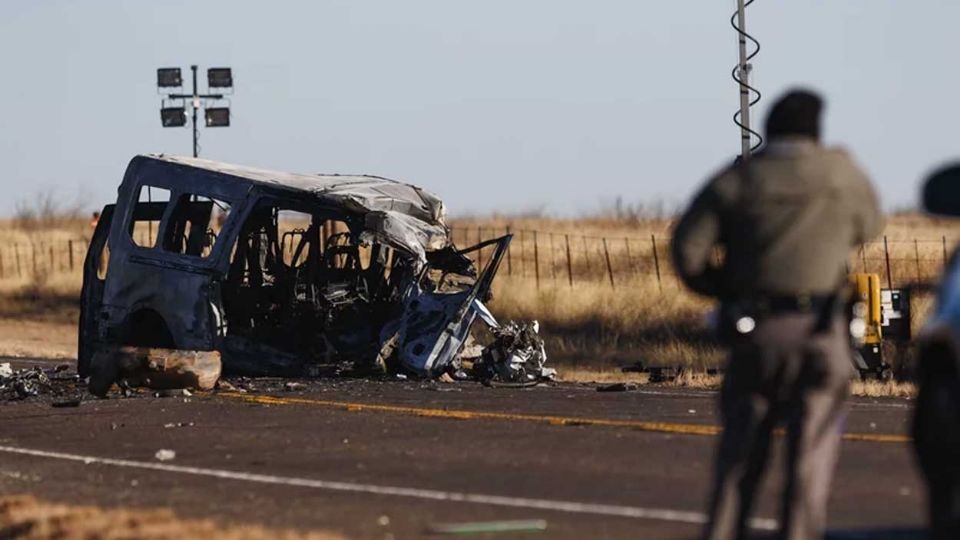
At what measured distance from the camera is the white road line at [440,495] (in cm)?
996

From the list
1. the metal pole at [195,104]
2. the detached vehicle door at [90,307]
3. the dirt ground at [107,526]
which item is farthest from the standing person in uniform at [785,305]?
the metal pole at [195,104]

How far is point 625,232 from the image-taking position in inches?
3206

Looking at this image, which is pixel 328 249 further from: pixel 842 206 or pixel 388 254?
pixel 842 206

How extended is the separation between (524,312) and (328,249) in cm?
1993

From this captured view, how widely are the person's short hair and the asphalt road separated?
2.08m

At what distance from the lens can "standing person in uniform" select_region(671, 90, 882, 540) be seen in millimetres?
7707

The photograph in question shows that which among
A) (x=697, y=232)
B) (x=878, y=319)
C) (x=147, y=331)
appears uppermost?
(x=697, y=232)

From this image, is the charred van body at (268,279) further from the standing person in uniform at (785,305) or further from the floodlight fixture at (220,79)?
the floodlight fixture at (220,79)

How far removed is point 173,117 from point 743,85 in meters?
39.8

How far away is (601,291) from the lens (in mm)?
43000

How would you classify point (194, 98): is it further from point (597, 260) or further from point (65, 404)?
point (65, 404)

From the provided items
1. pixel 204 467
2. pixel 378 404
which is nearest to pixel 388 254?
pixel 378 404

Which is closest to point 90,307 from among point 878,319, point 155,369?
point 155,369

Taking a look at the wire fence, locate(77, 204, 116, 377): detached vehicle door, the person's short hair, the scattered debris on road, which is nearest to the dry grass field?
the wire fence
